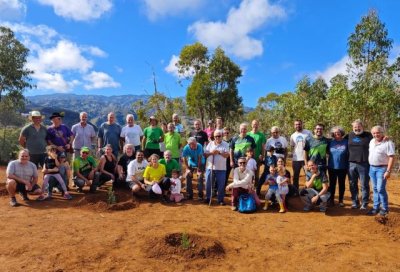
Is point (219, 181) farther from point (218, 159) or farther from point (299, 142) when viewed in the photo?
point (299, 142)

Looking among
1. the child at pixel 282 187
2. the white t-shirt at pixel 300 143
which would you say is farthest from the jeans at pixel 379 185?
the child at pixel 282 187

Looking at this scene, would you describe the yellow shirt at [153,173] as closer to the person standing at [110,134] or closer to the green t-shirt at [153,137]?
the green t-shirt at [153,137]

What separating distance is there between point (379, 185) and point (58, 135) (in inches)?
270

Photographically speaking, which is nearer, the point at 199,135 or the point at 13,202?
the point at 13,202

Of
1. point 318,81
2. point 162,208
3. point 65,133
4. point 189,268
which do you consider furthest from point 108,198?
point 318,81

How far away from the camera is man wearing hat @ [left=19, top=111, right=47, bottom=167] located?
789cm

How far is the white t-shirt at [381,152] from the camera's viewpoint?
644 centimetres

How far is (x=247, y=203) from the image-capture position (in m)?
7.15

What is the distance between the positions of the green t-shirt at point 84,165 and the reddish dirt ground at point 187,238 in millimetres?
959

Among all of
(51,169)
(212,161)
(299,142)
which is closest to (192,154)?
(212,161)

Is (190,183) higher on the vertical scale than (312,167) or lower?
lower

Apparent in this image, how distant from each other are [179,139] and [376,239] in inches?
184

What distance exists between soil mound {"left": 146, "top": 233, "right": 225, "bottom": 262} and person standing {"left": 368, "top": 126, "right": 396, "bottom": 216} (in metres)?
3.45

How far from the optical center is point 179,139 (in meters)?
8.54
